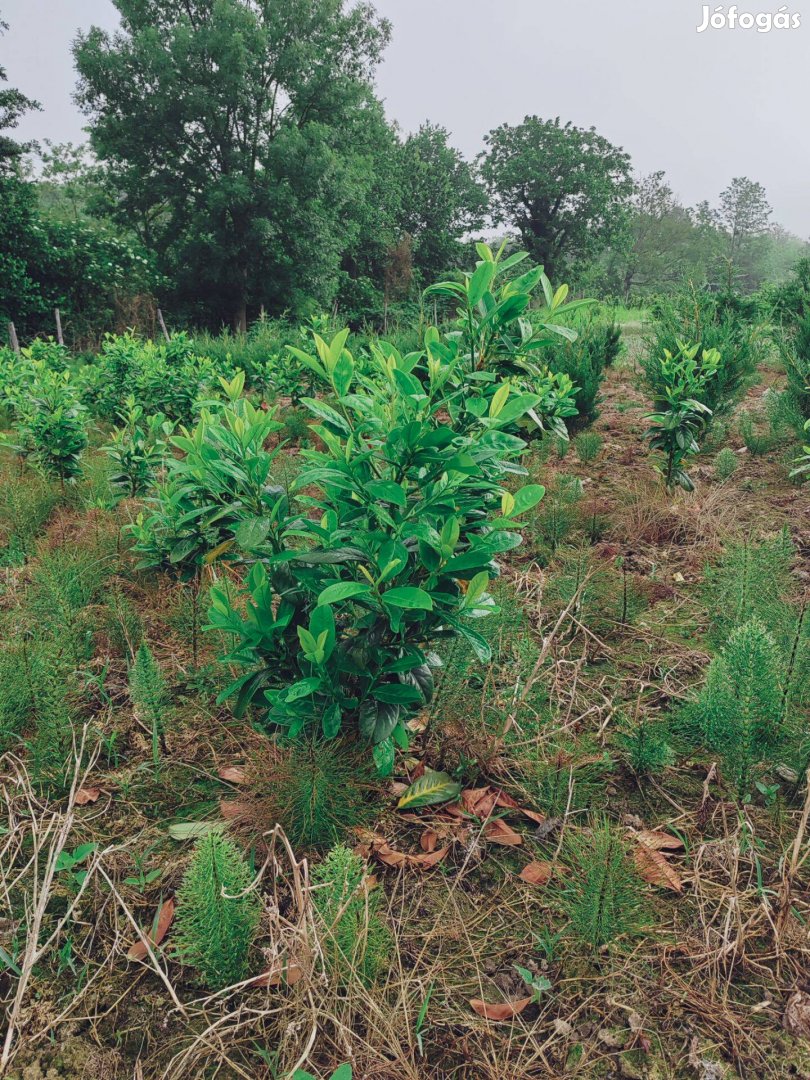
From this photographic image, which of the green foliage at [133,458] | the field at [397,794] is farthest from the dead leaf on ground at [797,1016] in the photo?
the green foliage at [133,458]

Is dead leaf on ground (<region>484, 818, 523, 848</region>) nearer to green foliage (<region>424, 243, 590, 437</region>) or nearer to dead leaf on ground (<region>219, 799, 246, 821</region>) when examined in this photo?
dead leaf on ground (<region>219, 799, 246, 821</region>)

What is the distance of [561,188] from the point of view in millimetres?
33000

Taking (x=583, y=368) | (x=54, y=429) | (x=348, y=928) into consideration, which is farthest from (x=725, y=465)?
(x=54, y=429)

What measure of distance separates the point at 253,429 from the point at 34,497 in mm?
2509

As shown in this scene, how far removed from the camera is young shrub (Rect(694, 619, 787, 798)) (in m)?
1.42

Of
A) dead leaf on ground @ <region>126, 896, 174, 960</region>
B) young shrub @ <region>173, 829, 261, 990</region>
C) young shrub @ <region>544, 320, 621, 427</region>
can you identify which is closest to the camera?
young shrub @ <region>173, 829, 261, 990</region>

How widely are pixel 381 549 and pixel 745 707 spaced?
0.91 meters

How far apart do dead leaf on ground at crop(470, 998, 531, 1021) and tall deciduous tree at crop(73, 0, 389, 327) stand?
2094 cm

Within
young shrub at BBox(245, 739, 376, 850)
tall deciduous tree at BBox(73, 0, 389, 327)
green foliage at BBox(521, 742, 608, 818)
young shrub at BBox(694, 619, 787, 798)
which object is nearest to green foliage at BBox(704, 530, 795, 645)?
young shrub at BBox(694, 619, 787, 798)

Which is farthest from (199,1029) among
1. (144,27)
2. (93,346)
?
(144,27)

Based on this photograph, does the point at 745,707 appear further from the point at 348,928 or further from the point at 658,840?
the point at 348,928

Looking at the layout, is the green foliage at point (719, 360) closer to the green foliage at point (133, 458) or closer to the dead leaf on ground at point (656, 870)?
the green foliage at point (133, 458)

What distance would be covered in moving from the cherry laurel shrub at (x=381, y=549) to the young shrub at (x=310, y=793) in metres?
0.08

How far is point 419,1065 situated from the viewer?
963 mm
